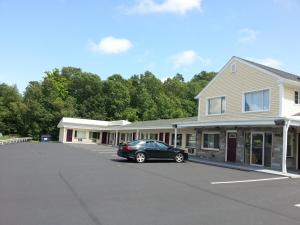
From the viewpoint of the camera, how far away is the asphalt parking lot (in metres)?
6.66

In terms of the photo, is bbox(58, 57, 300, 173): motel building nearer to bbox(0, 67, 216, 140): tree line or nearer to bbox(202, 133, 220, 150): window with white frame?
bbox(202, 133, 220, 150): window with white frame

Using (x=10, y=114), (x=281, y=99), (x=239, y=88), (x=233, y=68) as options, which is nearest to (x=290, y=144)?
(x=281, y=99)

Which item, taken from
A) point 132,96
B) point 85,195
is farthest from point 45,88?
point 85,195

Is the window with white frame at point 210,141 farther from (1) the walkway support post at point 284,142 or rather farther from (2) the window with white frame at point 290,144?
Answer: (1) the walkway support post at point 284,142

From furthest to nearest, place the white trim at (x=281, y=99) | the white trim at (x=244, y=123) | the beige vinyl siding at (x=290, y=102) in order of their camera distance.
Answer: the beige vinyl siding at (x=290, y=102) → the white trim at (x=281, y=99) → the white trim at (x=244, y=123)

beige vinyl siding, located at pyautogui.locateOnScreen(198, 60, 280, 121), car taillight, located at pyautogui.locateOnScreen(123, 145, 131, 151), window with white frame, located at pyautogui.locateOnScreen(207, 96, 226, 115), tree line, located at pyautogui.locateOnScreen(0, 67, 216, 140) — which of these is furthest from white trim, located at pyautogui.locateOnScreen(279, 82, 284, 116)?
tree line, located at pyautogui.locateOnScreen(0, 67, 216, 140)

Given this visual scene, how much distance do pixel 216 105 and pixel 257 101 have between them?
4.19 meters

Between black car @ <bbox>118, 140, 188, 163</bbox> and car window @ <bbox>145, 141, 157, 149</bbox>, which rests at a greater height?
car window @ <bbox>145, 141, 157, 149</bbox>

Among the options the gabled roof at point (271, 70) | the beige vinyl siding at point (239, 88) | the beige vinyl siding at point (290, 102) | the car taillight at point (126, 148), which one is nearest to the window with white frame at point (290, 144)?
the beige vinyl siding at point (290, 102)

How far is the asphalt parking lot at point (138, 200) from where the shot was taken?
6.66 m

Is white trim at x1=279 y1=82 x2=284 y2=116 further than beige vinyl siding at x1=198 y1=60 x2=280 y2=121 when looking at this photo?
No

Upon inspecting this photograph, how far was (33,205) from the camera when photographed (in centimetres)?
743

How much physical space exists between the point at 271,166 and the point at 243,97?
4.72m

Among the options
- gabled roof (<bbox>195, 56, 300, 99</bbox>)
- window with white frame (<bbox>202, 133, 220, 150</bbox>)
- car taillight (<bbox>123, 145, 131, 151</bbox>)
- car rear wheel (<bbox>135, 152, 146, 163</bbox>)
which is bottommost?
car rear wheel (<bbox>135, 152, 146, 163</bbox>)
